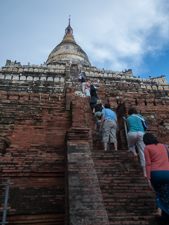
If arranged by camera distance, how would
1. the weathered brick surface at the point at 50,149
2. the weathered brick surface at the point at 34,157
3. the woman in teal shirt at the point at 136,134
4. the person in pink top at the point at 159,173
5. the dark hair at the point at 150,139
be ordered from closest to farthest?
the person in pink top at the point at 159,173 < the dark hair at the point at 150,139 < the weathered brick surface at the point at 50,149 < the weathered brick surface at the point at 34,157 < the woman in teal shirt at the point at 136,134

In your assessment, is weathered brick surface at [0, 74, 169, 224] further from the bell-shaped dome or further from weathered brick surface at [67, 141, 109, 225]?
the bell-shaped dome

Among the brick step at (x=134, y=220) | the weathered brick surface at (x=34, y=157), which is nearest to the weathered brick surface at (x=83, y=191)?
the brick step at (x=134, y=220)

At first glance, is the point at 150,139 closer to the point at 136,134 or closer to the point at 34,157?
the point at 136,134

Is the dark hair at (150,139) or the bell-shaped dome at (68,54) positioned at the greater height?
the bell-shaped dome at (68,54)

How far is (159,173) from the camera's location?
3480 millimetres

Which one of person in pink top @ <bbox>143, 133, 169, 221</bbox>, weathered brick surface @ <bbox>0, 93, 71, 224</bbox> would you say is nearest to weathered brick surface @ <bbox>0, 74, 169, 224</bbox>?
weathered brick surface @ <bbox>0, 93, 71, 224</bbox>

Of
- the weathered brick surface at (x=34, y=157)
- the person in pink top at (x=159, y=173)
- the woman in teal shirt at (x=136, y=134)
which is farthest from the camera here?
the woman in teal shirt at (x=136, y=134)

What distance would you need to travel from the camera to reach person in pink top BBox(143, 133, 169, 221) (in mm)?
3396

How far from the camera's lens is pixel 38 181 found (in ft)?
17.7

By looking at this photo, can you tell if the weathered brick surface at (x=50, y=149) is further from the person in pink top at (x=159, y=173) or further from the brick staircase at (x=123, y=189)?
the person in pink top at (x=159, y=173)

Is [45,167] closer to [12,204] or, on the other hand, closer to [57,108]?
[12,204]

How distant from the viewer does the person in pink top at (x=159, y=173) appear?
3396 mm

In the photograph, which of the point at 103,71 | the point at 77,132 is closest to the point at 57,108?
the point at 77,132

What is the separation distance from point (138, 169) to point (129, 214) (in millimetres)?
1339
